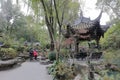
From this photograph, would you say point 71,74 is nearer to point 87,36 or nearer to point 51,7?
point 51,7

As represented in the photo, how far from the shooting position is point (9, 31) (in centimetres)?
3278

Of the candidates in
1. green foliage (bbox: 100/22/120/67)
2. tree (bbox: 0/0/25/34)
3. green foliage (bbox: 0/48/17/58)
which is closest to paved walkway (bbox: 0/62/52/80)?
green foliage (bbox: 100/22/120/67)

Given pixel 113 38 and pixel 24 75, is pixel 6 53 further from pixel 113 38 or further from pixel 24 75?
pixel 113 38

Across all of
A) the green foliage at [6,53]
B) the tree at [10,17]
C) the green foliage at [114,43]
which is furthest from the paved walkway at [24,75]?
the tree at [10,17]

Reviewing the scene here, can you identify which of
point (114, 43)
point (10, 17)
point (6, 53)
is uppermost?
point (10, 17)

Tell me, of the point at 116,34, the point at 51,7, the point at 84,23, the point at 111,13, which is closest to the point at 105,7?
the point at 111,13

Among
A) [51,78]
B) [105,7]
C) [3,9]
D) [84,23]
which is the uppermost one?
[3,9]

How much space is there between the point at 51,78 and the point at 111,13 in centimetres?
1023

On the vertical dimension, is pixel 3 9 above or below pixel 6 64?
above

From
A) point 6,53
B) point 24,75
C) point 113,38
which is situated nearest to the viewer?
point 113,38

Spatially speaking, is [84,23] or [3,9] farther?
[3,9]

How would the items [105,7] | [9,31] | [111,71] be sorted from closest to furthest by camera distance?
1. [111,71]
2. [105,7]
3. [9,31]

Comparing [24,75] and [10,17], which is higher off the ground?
[10,17]

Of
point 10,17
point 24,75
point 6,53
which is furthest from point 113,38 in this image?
point 10,17
